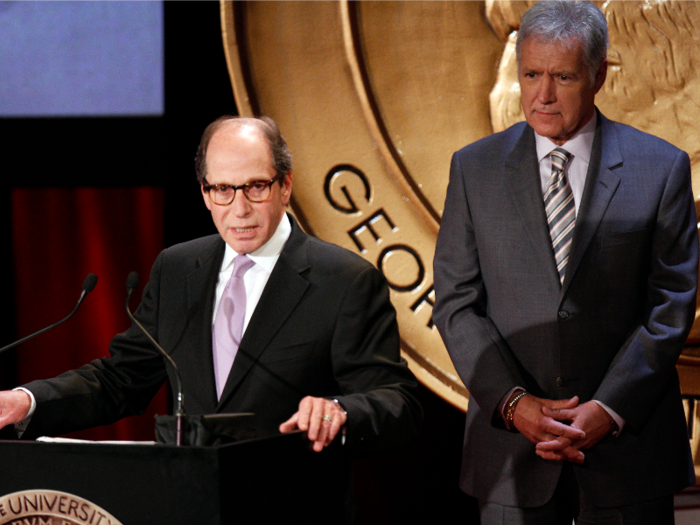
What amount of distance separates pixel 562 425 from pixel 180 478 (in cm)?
76

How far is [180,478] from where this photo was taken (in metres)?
1.12

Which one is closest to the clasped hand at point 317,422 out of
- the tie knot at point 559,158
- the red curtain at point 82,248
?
the tie knot at point 559,158

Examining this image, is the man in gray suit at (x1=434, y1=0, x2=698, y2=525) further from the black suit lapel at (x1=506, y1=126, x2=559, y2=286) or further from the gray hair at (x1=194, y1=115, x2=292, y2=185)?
the gray hair at (x1=194, y1=115, x2=292, y2=185)

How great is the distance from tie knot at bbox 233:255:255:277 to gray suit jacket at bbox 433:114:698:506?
0.41 metres

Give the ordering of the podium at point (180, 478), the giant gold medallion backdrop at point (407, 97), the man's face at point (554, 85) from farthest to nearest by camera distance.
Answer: the giant gold medallion backdrop at point (407, 97), the man's face at point (554, 85), the podium at point (180, 478)

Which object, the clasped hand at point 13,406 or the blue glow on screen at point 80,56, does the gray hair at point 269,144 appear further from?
the blue glow on screen at point 80,56

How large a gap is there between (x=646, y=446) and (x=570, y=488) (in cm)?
17

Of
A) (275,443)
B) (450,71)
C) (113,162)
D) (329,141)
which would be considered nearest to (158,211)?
(113,162)

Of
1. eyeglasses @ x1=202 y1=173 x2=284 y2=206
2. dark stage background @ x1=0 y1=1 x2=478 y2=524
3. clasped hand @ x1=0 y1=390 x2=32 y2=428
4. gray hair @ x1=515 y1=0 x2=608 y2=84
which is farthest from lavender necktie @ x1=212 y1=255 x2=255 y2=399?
dark stage background @ x1=0 y1=1 x2=478 y2=524

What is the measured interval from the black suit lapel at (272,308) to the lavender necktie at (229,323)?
0.05m

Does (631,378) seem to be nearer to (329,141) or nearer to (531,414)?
(531,414)

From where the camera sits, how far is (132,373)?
179cm

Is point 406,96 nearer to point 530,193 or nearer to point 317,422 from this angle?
point 530,193

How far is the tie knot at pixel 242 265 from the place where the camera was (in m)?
1.73
